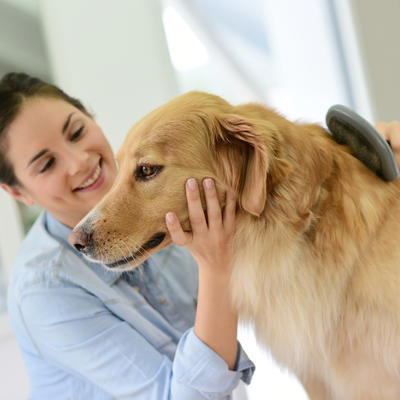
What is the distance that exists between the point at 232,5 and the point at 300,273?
4.93 meters

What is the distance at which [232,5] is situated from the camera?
518 cm

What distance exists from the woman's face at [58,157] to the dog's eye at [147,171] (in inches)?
12.1

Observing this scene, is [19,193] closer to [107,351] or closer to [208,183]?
[107,351]

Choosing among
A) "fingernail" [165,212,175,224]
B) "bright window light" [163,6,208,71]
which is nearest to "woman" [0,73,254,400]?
"fingernail" [165,212,175,224]

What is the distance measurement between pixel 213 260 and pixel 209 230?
88 mm

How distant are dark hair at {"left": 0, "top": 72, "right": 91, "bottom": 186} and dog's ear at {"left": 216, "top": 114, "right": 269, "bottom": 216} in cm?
60

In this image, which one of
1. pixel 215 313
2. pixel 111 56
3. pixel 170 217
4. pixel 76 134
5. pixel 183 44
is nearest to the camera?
pixel 170 217

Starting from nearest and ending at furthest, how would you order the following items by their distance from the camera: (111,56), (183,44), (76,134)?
(76,134) → (111,56) → (183,44)

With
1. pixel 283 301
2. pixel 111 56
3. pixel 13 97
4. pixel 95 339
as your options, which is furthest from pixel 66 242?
pixel 111 56

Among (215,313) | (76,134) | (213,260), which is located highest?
(76,134)

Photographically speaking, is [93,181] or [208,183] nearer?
[208,183]

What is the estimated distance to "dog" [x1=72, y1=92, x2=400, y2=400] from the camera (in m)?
0.90

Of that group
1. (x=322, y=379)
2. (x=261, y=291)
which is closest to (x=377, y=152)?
(x=261, y=291)

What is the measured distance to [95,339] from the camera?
1.08 m
